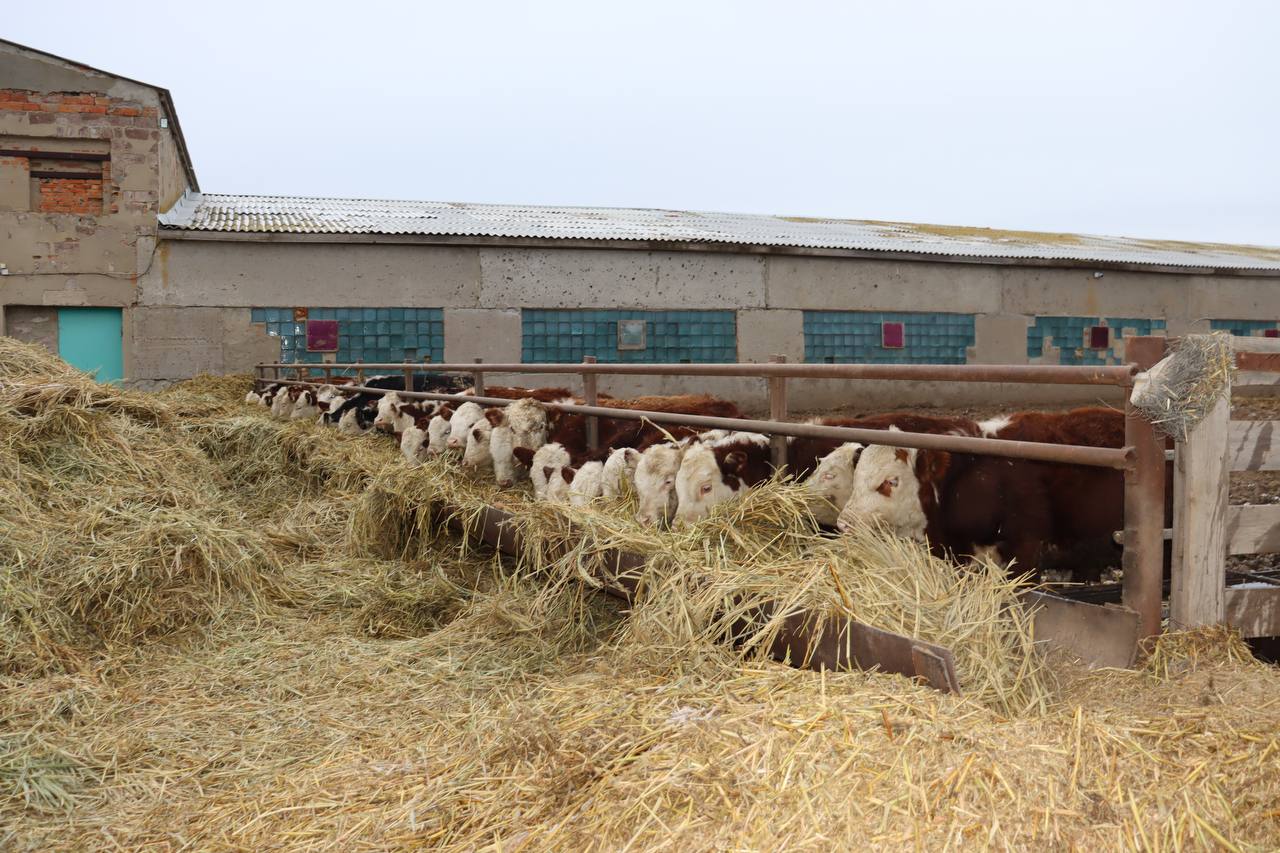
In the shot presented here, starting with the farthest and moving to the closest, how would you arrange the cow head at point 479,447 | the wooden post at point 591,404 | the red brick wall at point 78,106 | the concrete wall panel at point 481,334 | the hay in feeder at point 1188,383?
1. the concrete wall panel at point 481,334
2. the red brick wall at point 78,106
3. the cow head at point 479,447
4. the wooden post at point 591,404
5. the hay in feeder at point 1188,383

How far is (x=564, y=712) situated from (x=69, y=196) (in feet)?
59.7

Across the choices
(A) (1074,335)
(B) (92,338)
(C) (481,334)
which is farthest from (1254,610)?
(A) (1074,335)

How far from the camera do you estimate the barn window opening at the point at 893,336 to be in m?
20.6

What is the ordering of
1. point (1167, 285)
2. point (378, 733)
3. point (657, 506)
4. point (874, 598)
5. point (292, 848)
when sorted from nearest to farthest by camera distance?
point (292, 848), point (874, 598), point (378, 733), point (657, 506), point (1167, 285)

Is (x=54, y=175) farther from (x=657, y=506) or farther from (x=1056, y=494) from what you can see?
(x=1056, y=494)

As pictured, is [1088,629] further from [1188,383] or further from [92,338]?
[92,338]

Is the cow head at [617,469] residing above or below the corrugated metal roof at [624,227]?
below

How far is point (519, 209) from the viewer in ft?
78.9

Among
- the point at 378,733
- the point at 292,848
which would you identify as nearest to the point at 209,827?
the point at 292,848

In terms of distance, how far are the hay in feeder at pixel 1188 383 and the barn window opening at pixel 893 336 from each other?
1790 cm

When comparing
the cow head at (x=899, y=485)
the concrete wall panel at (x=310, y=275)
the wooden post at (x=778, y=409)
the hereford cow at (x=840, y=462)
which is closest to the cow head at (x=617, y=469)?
the wooden post at (x=778, y=409)

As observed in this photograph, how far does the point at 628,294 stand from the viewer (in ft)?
62.8

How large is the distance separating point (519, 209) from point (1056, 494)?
68.5 feet

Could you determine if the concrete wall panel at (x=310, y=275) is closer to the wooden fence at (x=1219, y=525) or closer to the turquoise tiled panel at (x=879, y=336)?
the turquoise tiled panel at (x=879, y=336)
